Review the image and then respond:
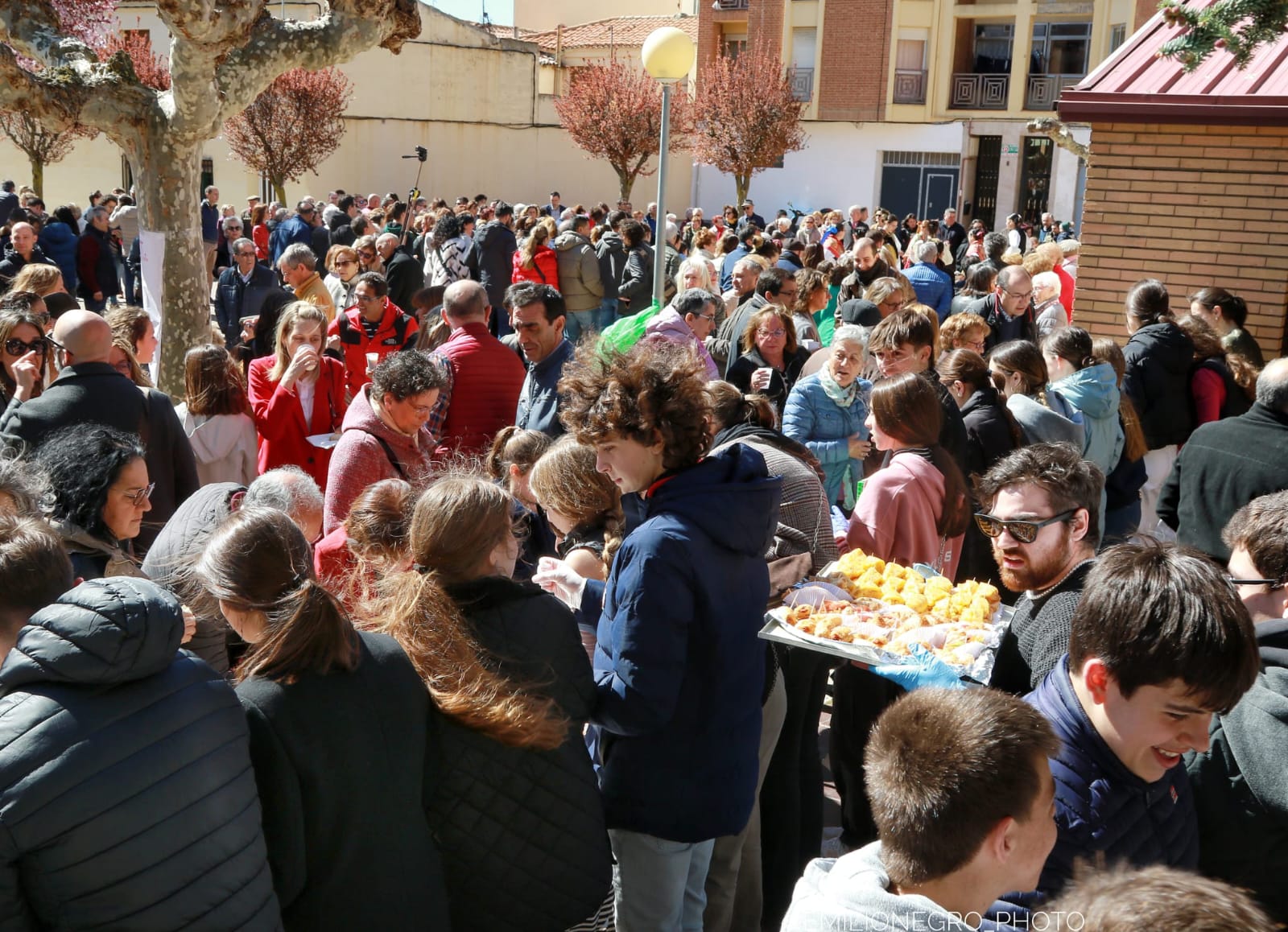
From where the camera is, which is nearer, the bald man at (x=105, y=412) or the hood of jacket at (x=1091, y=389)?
the bald man at (x=105, y=412)

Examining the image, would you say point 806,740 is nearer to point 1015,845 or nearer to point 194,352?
point 1015,845

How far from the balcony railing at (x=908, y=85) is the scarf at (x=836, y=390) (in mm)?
31160

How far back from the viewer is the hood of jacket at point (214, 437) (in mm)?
5637

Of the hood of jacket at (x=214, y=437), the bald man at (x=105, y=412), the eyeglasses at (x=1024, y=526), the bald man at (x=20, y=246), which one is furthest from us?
the bald man at (x=20, y=246)

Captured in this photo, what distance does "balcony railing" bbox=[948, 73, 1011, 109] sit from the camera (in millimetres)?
34000

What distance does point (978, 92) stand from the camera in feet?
113

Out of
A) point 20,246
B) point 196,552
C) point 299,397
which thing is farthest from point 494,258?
point 196,552

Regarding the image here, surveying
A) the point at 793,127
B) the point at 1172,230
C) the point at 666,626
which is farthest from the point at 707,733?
the point at 793,127

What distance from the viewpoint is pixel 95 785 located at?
2127 millimetres

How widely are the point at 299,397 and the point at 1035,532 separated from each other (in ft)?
12.7

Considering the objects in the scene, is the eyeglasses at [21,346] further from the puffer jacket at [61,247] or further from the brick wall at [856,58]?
the brick wall at [856,58]

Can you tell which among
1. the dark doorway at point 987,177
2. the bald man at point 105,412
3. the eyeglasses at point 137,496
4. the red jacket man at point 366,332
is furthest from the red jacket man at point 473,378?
the dark doorway at point 987,177

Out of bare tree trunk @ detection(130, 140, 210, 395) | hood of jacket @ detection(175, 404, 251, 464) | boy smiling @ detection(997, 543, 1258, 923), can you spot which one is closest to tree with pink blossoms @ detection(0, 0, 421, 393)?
bare tree trunk @ detection(130, 140, 210, 395)

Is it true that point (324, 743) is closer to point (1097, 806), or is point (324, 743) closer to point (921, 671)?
point (1097, 806)
